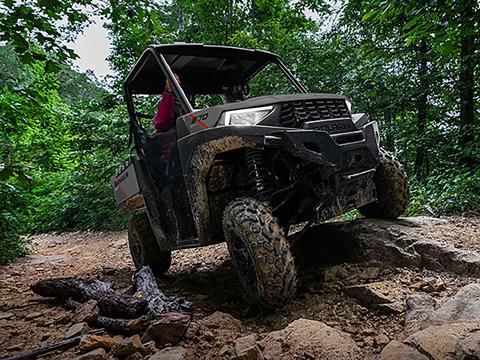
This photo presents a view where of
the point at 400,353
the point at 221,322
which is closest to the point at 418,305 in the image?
the point at 400,353

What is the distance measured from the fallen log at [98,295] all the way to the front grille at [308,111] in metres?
1.63

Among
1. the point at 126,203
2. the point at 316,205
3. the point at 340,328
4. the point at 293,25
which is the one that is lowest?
the point at 340,328

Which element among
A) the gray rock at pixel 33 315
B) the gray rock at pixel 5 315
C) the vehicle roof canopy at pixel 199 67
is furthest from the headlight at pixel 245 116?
the gray rock at pixel 5 315

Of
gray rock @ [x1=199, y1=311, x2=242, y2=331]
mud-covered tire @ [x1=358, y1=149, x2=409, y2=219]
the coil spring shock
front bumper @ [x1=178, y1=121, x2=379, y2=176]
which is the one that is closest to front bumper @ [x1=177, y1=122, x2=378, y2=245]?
front bumper @ [x1=178, y1=121, x2=379, y2=176]

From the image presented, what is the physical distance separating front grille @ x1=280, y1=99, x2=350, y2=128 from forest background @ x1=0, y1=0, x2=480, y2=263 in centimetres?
130

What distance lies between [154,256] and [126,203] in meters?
0.69

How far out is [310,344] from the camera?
1.69 metres

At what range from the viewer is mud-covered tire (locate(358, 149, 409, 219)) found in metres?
3.04

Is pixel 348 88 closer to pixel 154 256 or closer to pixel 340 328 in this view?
pixel 154 256

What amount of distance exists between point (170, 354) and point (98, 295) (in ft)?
3.73

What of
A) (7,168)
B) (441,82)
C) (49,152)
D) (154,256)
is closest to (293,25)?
(441,82)

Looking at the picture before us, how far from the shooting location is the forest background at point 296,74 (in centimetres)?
339

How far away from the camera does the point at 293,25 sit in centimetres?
932

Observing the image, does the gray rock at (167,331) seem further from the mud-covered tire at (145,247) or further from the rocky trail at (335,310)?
the mud-covered tire at (145,247)
